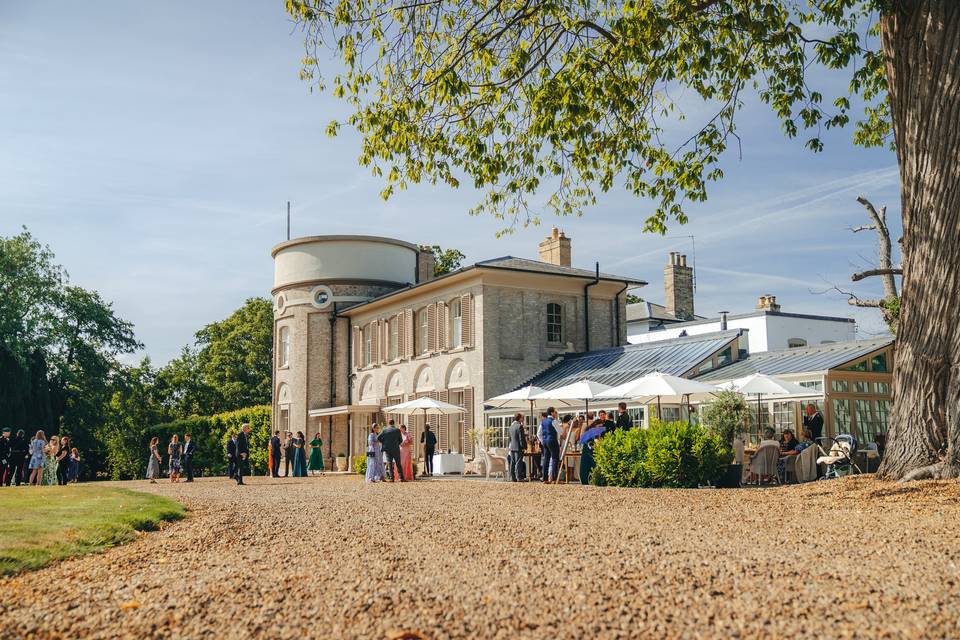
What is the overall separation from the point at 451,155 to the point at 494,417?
643 inches

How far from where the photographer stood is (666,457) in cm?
1659

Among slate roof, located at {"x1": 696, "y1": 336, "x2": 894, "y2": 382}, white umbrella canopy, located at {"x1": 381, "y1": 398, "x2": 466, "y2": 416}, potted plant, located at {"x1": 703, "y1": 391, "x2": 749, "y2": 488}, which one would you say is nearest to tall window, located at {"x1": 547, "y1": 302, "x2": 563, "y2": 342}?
white umbrella canopy, located at {"x1": 381, "y1": 398, "x2": 466, "y2": 416}

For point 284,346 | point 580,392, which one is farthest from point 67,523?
point 284,346

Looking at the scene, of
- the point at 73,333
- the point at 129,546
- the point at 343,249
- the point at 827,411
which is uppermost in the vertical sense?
the point at 343,249

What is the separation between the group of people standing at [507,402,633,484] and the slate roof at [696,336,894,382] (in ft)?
14.7

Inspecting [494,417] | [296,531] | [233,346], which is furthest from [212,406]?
[296,531]

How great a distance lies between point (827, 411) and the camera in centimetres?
2077

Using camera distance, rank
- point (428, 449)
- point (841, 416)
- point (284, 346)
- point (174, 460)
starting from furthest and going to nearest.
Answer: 1. point (284, 346)
2. point (174, 460)
3. point (428, 449)
4. point (841, 416)

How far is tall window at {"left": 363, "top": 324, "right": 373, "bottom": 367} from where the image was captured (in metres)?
37.3

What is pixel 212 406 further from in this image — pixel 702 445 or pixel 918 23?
pixel 918 23

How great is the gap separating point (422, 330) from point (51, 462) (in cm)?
1311

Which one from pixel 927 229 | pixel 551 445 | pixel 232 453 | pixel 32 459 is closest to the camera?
pixel 927 229

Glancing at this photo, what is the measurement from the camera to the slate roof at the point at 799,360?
21672mm

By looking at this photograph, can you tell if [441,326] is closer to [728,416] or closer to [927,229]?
Result: [728,416]
